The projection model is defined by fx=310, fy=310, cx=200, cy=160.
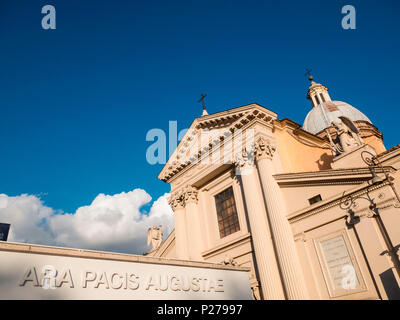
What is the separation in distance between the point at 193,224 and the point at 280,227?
21.5ft

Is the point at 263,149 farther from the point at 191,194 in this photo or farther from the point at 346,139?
the point at 191,194

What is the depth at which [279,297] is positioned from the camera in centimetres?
1295

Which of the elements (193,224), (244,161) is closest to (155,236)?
(193,224)

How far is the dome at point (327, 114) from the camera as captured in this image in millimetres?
32656

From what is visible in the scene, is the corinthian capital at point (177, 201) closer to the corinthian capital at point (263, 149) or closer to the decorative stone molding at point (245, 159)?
the decorative stone molding at point (245, 159)

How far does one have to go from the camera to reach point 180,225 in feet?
64.1

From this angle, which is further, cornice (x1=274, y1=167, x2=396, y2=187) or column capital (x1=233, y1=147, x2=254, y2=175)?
column capital (x1=233, y1=147, x2=254, y2=175)

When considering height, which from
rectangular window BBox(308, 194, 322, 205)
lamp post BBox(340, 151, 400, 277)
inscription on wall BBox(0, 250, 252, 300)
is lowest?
inscription on wall BBox(0, 250, 252, 300)

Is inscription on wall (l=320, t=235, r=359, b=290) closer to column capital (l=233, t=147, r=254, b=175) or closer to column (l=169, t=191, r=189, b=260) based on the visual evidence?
column capital (l=233, t=147, r=254, b=175)

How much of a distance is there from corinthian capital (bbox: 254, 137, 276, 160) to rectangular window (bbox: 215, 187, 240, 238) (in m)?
3.08

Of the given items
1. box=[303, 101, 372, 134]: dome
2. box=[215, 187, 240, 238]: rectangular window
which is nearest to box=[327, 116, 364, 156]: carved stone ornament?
box=[215, 187, 240, 238]: rectangular window

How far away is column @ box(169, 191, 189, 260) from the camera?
62.1 ft

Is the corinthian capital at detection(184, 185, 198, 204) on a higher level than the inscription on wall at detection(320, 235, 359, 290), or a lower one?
higher

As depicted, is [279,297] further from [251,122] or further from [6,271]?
[6,271]
